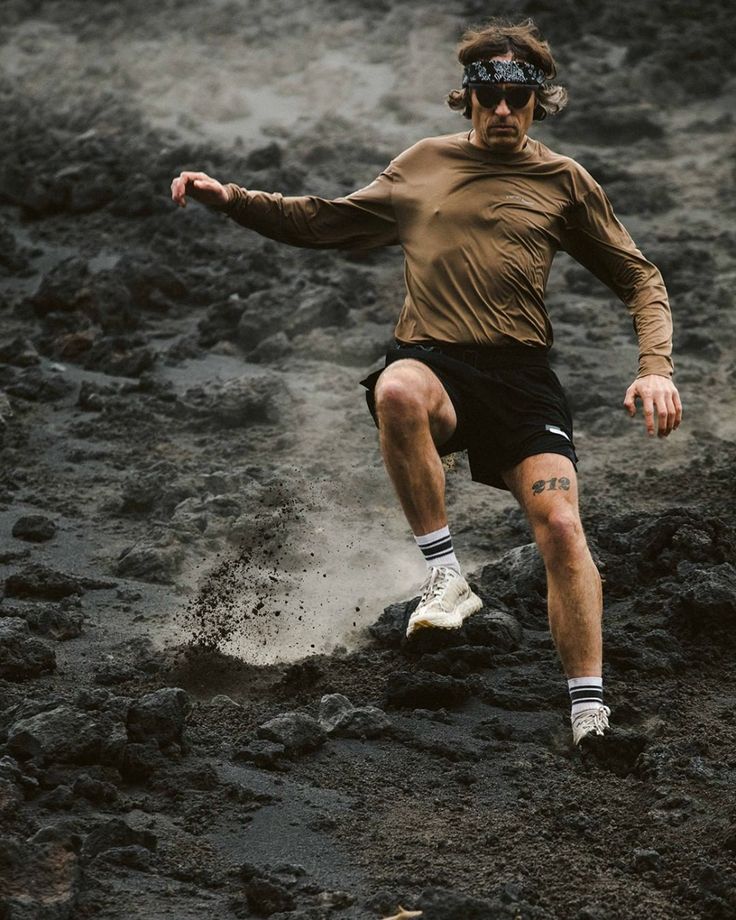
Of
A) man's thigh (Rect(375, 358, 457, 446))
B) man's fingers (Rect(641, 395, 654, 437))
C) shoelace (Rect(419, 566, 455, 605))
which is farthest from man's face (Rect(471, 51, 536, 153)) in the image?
shoelace (Rect(419, 566, 455, 605))

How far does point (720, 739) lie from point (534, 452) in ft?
3.57

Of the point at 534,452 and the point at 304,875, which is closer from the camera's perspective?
the point at 304,875

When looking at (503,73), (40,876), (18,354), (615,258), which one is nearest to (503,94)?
(503,73)

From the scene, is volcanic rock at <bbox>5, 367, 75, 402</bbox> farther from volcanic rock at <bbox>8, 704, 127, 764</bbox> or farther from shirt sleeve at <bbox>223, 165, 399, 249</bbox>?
volcanic rock at <bbox>8, 704, 127, 764</bbox>

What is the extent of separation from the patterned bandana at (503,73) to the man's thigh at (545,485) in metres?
1.28

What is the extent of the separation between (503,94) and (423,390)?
106 centimetres

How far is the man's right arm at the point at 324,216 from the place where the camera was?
543 centimetres

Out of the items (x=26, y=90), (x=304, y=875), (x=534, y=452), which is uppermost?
(x=26, y=90)

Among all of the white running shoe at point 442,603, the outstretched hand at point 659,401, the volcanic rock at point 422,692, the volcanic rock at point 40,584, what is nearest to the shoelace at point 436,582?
the white running shoe at point 442,603

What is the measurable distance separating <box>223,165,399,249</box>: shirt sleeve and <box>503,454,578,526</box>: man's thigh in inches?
39.8

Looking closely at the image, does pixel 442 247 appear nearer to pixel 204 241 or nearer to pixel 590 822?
pixel 590 822

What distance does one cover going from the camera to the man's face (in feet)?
17.1

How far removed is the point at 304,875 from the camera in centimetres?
407

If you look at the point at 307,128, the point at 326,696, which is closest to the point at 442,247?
the point at 326,696
